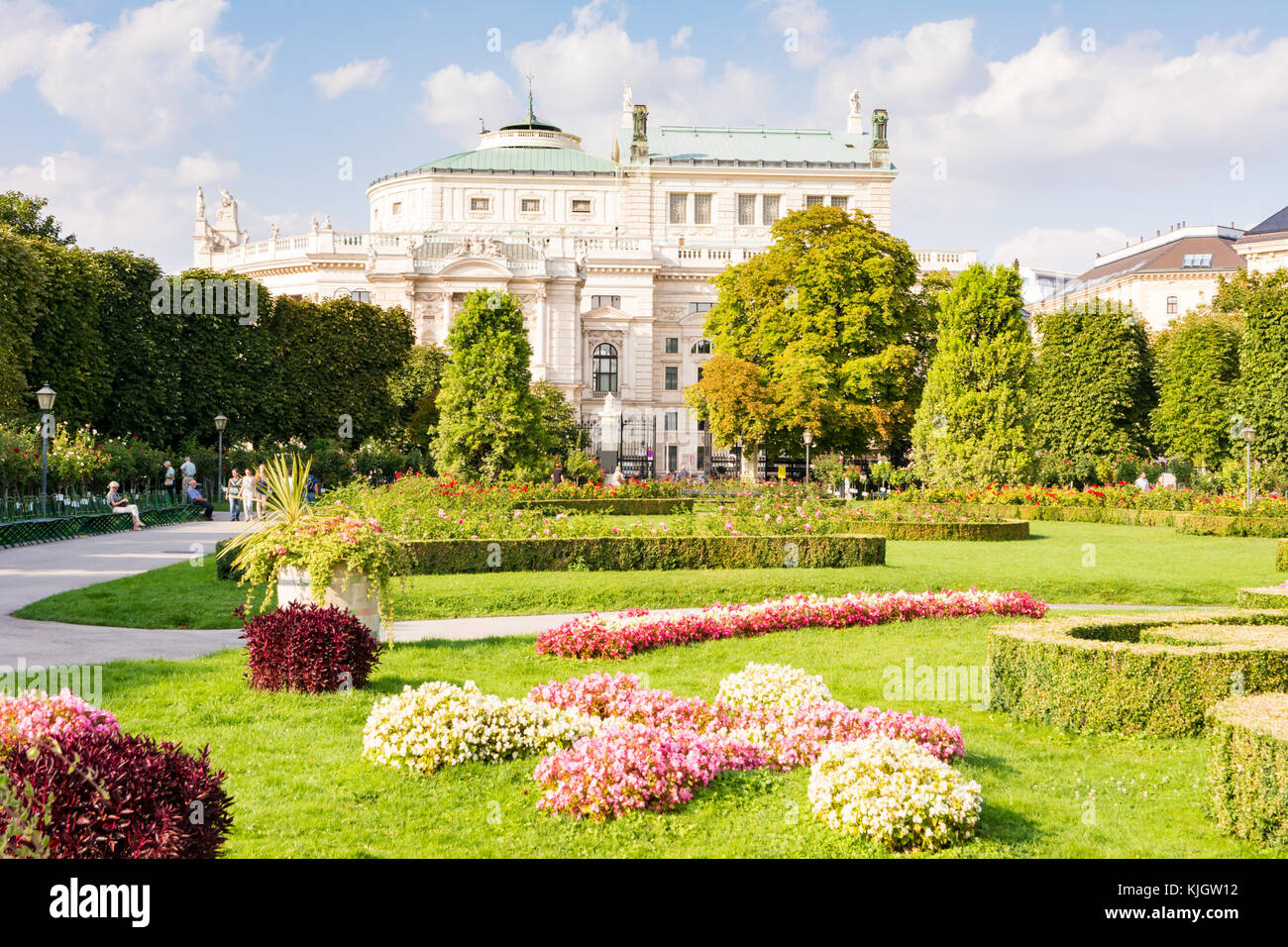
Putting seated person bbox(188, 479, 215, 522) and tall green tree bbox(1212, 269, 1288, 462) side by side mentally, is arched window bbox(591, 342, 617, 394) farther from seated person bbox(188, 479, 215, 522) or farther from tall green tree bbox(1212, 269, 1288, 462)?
tall green tree bbox(1212, 269, 1288, 462)

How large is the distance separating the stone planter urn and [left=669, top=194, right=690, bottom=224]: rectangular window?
63.7 meters

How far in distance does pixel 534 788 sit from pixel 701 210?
68.3 meters

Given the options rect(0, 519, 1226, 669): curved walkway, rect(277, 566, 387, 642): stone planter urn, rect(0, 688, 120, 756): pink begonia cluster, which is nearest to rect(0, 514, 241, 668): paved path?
rect(0, 519, 1226, 669): curved walkway

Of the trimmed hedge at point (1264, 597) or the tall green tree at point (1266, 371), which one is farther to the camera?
the tall green tree at point (1266, 371)

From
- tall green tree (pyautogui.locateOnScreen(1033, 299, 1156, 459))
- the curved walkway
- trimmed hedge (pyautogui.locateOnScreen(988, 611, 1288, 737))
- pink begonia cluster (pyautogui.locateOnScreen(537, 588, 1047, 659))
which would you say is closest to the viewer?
trimmed hedge (pyautogui.locateOnScreen(988, 611, 1288, 737))

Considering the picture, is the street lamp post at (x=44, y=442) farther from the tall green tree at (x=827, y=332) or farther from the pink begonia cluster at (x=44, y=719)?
the tall green tree at (x=827, y=332)

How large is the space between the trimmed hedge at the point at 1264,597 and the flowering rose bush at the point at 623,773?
7.68 metres

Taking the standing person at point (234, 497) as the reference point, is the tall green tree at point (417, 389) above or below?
above

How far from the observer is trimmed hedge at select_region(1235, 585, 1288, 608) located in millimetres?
11234

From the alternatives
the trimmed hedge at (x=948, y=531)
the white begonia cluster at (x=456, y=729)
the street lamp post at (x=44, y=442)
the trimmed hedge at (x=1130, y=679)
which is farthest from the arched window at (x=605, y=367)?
the white begonia cluster at (x=456, y=729)

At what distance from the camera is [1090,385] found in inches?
1794

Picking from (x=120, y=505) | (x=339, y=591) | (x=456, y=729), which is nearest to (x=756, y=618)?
(x=339, y=591)

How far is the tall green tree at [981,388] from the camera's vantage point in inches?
1224

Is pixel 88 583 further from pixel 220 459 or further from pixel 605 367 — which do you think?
pixel 605 367
